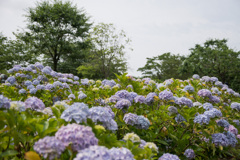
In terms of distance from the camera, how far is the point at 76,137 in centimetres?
115

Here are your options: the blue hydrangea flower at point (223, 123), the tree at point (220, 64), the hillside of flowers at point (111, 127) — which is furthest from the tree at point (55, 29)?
the blue hydrangea flower at point (223, 123)

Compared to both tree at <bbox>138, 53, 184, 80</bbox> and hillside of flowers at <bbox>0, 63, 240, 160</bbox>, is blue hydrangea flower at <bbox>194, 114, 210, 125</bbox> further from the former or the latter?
tree at <bbox>138, 53, 184, 80</bbox>

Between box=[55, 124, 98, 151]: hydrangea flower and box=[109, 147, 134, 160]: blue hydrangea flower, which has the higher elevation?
box=[55, 124, 98, 151]: hydrangea flower

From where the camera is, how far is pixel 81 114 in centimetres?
141

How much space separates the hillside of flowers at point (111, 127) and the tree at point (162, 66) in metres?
37.3

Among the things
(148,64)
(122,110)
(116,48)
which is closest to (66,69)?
(116,48)

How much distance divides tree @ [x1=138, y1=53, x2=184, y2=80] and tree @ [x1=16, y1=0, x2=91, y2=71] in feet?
75.8

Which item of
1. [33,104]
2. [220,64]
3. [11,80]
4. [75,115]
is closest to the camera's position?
[75,115]

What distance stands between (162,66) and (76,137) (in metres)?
43.4

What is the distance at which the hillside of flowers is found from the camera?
3.86 ft

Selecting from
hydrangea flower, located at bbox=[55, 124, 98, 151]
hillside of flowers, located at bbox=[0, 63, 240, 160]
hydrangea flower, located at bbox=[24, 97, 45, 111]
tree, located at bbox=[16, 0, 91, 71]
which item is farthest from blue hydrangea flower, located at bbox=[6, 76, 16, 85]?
tree, located at bbox=[16, 0, 91, 71]

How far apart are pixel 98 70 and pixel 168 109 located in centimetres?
2955

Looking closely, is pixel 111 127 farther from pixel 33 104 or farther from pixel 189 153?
pixel 189 153

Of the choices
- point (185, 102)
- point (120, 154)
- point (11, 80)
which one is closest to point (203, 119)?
point (185, 102)
